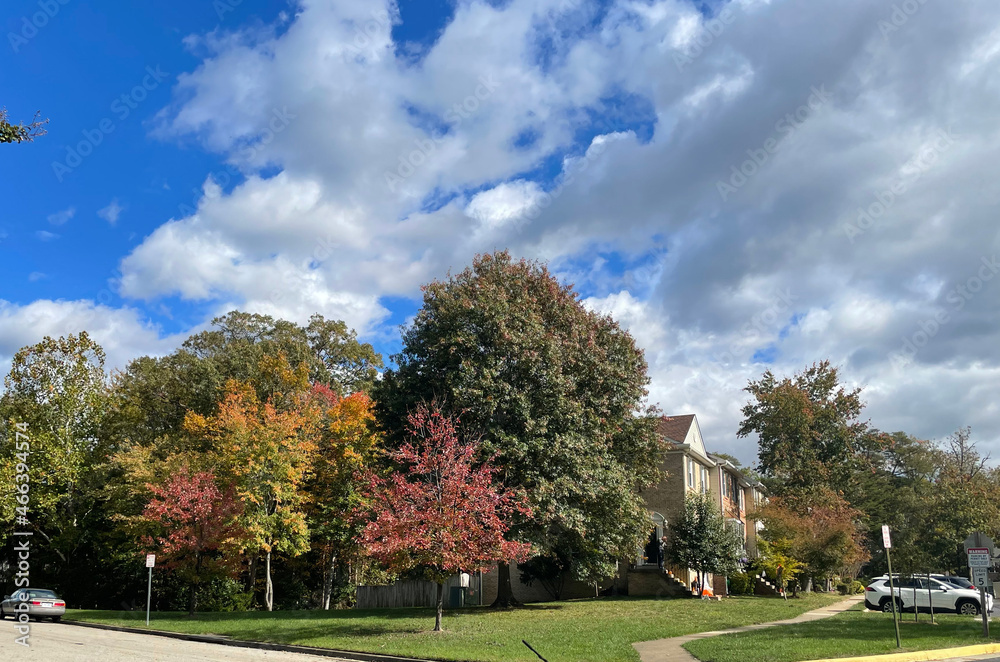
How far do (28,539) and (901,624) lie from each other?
41.6 meters

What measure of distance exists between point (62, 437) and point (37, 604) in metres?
13.4

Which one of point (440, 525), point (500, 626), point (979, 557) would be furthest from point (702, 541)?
point (440, 525)

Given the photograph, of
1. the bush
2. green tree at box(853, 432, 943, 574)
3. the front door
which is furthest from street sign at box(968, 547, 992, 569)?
green tree at box(853, 432, 943, 574)

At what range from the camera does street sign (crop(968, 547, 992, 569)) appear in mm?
17750

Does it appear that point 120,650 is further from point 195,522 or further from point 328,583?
point 328,583

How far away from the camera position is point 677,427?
40875 millimetres

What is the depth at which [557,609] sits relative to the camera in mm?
28000

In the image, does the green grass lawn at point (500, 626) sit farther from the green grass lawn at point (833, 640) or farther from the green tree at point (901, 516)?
the green tree at point (901, 516)

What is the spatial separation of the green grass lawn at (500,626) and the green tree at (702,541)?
2.22 metres

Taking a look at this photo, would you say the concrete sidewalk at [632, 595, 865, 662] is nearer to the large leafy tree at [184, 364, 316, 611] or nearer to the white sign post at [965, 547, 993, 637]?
the white sign post at [965, 547, 993, 637]

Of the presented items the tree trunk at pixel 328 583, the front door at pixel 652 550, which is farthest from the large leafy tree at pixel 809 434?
the tree trunk at pixel 328 583

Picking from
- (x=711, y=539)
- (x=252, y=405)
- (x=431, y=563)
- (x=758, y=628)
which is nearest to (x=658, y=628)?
(x=758, y=628)

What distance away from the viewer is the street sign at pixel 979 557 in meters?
17.8

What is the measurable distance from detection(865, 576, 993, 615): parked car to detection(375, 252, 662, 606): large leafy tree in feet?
29.1
